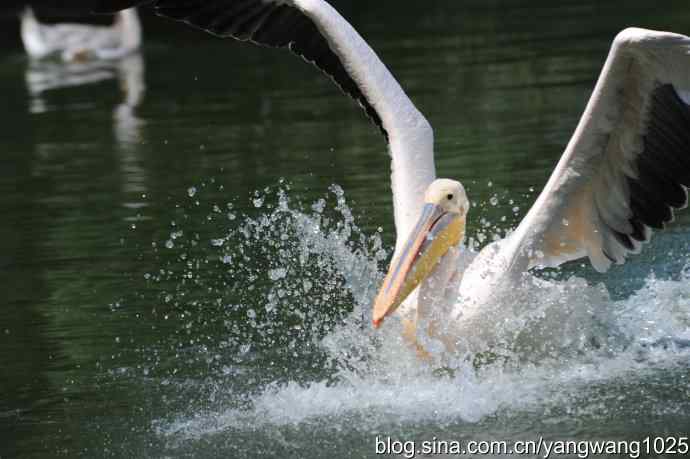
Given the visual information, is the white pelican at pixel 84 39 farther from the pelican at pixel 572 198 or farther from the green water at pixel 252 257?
the pelican at pixel 572 198

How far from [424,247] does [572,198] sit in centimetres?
72

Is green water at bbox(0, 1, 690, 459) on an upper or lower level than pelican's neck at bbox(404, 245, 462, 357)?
lower

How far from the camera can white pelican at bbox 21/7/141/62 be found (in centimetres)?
2112

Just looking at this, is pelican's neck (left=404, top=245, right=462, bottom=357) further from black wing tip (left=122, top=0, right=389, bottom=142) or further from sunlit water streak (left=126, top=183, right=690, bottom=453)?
black wing tip (left=122, top=0, right=389, bottom=142)

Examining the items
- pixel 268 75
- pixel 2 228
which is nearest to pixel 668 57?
pixel 2 228

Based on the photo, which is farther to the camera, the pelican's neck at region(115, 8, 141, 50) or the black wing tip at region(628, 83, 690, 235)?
the pelican's neck at region(115, 8, 141, 50)

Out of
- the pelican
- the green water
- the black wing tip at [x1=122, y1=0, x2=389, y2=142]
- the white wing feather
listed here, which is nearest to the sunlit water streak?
the green water

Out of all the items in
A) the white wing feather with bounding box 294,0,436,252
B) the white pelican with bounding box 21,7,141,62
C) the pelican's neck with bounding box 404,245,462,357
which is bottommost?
the white pelican with bounding box 21,7,141,62

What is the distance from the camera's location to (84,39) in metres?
21.2

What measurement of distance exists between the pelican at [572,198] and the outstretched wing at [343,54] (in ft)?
0.04

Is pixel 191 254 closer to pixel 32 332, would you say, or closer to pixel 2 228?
pixel 32 332

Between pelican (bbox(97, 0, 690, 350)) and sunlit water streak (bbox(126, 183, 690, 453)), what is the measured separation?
18 cm

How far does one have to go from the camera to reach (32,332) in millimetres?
8094

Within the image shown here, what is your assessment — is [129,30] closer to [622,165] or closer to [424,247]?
[424,247]
